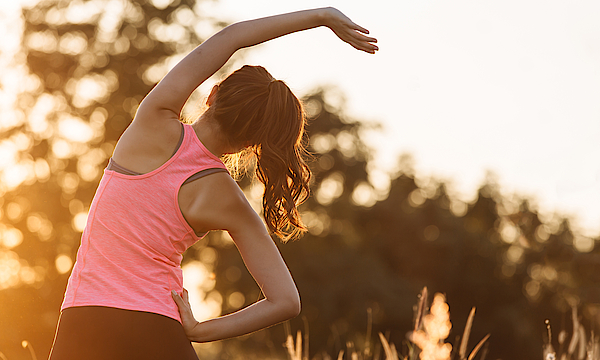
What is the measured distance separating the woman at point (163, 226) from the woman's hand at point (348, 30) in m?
0.19

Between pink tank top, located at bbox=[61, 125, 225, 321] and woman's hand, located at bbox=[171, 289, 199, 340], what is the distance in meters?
0.05

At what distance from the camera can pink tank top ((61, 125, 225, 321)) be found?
171cm

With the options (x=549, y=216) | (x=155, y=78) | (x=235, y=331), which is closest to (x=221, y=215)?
(x=235, y=331)

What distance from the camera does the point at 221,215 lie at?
1.75 m

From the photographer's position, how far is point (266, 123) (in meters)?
1.92

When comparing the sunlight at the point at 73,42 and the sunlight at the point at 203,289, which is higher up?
the sunlight at the point at 73,42

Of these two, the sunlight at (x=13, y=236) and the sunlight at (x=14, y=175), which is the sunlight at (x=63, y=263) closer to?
the sunlight at (x=13, y=236)

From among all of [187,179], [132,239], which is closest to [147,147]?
[187,179]

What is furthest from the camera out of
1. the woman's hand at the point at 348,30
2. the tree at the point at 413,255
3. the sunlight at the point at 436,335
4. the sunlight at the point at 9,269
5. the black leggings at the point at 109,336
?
the tree at the point at 413,255

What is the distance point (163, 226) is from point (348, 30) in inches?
34.0

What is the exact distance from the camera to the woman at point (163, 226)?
1.70m

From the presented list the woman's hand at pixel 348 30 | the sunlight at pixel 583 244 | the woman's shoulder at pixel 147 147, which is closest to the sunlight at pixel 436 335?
the woman's hand at pixel 348 30

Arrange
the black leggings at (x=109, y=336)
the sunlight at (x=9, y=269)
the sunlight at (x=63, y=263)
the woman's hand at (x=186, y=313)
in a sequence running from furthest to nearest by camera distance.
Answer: the sunlight at (x=63, y=263), the sunlight at (x=9, y=269), the woman's hand at (x=186, y=313), the black leggings at (x=109, y=336)

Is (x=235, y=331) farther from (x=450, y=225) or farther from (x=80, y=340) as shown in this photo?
(x=450, y=225)
